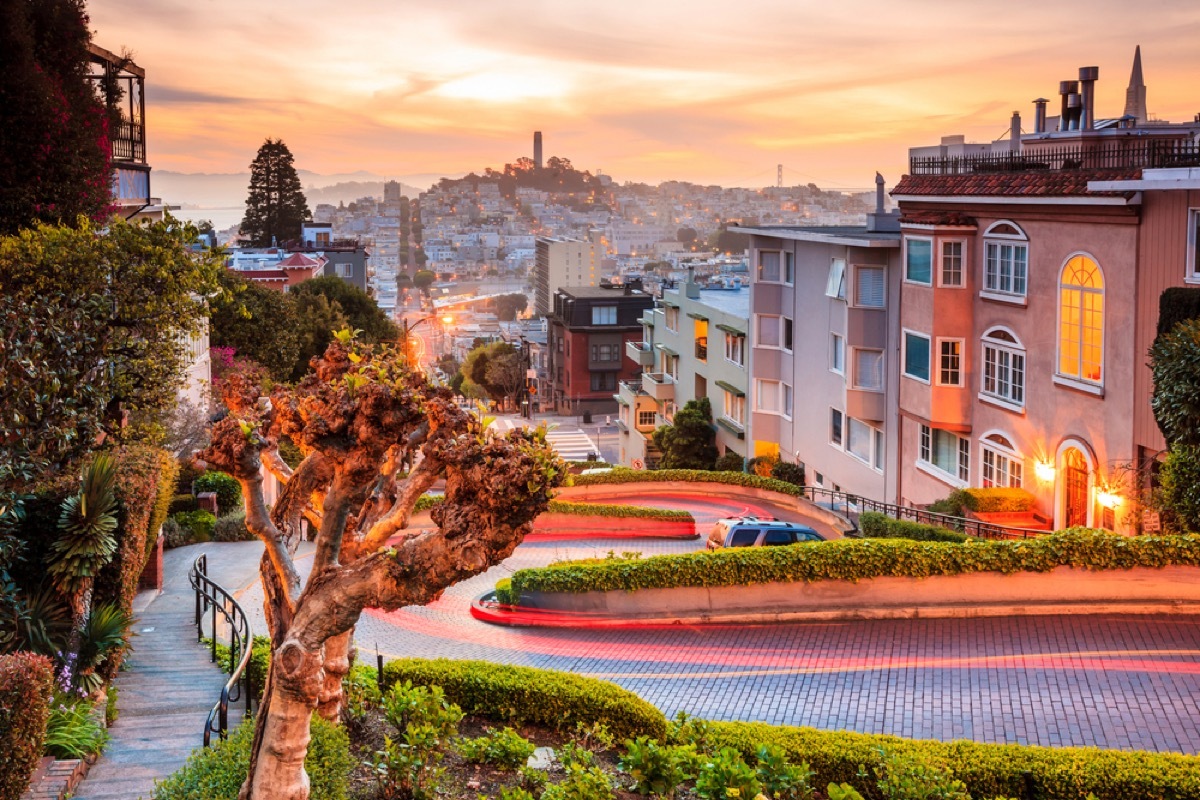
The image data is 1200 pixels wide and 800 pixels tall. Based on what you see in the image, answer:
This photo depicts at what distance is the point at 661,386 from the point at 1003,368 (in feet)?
113

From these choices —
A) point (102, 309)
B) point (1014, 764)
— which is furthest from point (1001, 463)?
point (102, 309)

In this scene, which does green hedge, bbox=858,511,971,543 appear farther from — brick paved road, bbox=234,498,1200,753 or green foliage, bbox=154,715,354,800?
green foliage, bbox=154,715,354,800

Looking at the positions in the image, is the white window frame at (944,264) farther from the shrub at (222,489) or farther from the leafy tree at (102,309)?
the leafy tree at (102,309)

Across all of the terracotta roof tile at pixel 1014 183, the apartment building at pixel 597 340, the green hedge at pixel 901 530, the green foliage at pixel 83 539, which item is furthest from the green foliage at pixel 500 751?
the apartment building at pixel 597 340

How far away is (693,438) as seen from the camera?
183 feet

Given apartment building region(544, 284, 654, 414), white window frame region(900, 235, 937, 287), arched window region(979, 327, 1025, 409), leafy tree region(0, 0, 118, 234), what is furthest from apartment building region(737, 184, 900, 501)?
apartment building region(544, 284, 654, 414)

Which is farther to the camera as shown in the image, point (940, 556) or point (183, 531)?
point (183, 531)

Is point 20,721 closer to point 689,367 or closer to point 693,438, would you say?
point 693,438

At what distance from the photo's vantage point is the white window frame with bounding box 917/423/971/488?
34.2 m

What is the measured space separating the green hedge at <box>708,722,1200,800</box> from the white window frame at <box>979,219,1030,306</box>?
62.5 ft

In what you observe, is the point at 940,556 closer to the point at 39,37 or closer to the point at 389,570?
the point at 389,570

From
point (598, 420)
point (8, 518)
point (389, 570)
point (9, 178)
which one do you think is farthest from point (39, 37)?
point (598, 420)

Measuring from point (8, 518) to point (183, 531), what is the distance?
13.1m

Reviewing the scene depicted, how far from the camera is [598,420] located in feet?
363
